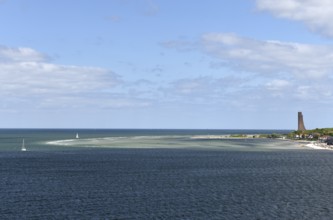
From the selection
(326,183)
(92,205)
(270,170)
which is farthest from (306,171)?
(92,205)

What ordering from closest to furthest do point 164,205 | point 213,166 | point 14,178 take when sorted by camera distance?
point 164,205 < point 14,178 < point 213,166

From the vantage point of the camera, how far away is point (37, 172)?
103 m

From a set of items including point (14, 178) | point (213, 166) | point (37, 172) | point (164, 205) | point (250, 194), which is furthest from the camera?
point (213, 166)

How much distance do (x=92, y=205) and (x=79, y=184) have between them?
21716 millimetres

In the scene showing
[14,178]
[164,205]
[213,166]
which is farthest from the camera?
[213,166]

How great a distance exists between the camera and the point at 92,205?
6359 cm

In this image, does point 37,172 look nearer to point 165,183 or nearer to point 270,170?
point 165,183

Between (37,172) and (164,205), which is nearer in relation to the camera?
(164,205)

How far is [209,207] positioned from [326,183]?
109ft

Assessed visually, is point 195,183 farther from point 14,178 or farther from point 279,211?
point 14,178

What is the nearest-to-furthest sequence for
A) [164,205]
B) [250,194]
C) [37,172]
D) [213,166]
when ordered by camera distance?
1. [164,205]
2. [250,194]
3. [37,172]
4. [213,166]

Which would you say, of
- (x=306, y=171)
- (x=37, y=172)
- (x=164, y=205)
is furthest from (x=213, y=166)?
(x=164, y=205)

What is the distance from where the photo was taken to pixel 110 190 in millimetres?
77000

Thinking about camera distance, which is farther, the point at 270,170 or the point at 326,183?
the point at 270,170
